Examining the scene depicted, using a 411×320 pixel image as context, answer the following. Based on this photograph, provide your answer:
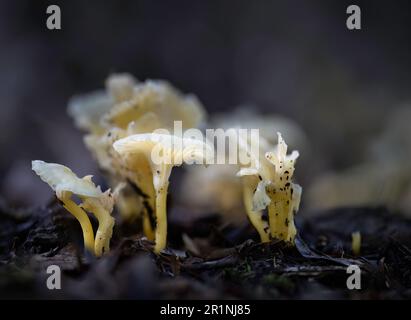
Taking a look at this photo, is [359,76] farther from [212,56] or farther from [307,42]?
[212,56]

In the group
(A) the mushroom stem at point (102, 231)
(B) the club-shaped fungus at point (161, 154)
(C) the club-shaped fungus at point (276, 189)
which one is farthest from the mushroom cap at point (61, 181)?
(C) the club-shaped fungus at point (276, 189)

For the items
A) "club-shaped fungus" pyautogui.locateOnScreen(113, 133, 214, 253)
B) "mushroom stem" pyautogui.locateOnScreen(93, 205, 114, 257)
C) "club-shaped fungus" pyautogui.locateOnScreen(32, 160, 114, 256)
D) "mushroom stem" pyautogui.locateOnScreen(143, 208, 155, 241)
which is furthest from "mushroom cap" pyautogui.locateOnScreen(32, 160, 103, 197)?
"mushroom stem" pyautogui.locateOnScreen(143, 208, 155, 241)

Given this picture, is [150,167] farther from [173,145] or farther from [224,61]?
[224,61]

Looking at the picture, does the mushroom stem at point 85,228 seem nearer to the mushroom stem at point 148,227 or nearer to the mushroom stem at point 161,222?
the mushroom stem at point 161,222

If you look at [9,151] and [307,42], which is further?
[307,42]

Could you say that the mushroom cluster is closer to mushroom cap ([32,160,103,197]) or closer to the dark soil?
mushroom cap ([32,160,103,197])

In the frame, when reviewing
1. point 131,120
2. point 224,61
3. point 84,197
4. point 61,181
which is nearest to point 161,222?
point 84,197
